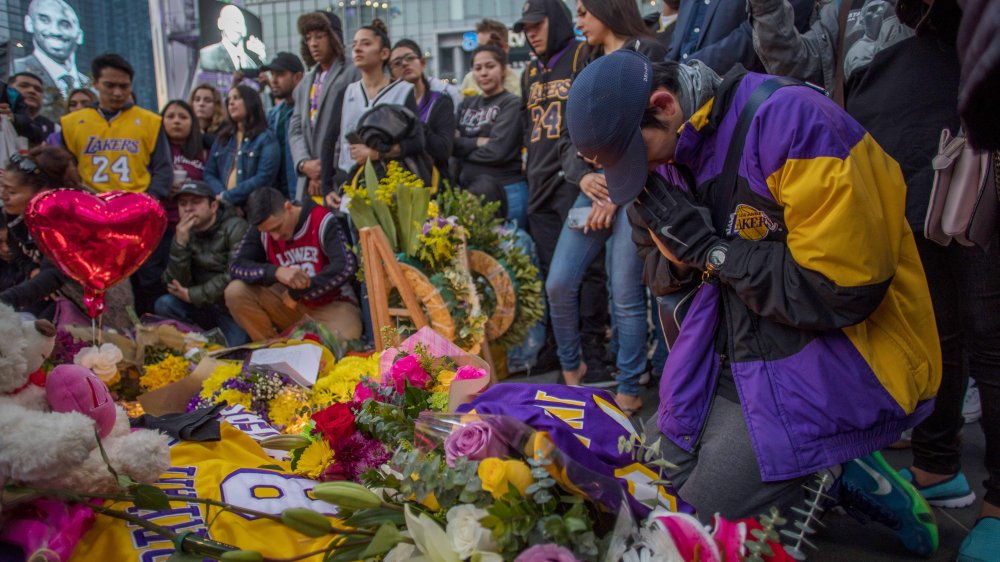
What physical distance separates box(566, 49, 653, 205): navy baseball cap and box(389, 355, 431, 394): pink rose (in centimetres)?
72

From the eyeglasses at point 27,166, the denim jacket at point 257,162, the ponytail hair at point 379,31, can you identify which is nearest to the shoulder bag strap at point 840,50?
the ponytail hair at point 379,31

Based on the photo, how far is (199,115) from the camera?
7.38 m

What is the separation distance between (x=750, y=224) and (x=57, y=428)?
1625 mm

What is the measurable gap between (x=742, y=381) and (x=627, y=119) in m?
0.74

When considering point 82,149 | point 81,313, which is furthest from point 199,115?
point 81,313

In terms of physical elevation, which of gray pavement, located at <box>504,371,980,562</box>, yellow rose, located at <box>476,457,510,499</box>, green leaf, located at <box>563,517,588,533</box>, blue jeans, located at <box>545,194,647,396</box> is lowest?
gray pavement, located at <box>504,371,980,562</box>

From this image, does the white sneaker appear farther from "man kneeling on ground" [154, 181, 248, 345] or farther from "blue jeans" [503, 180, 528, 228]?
"man kneeling on ground" [154, 181, 248, 345]

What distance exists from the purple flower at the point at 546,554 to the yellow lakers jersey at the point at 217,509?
51cm

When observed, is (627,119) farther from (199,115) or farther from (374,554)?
(199,115)

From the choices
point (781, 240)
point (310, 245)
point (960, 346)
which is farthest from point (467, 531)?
point (310, 245)

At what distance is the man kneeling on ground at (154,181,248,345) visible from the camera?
536 centimetres

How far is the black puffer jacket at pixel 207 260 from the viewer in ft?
17.3

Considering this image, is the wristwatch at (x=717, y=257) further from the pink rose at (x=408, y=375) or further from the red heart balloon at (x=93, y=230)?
the red heart balloon at (x=93, y=230)

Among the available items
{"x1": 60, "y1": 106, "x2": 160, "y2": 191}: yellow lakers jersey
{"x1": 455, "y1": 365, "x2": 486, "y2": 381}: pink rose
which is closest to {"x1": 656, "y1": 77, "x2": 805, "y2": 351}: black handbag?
{"x1": 455, "y1": 365, "x2": 486, "y2": 381}: pink rose
